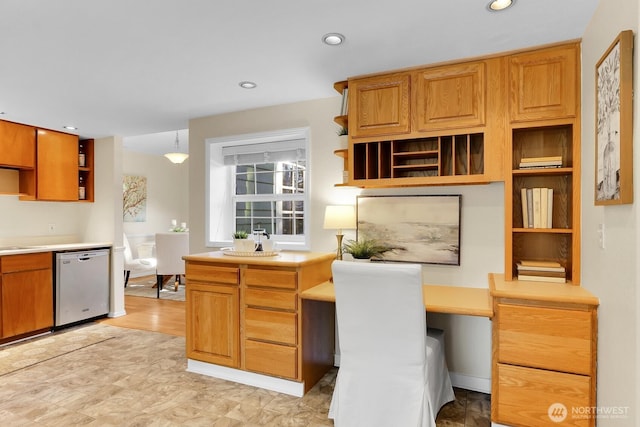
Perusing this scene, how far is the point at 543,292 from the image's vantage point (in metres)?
2.08

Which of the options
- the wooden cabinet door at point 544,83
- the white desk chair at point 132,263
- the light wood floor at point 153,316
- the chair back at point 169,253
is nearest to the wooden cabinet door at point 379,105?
the wooden cabinet door at point 544,83

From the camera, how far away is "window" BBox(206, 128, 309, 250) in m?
3.68

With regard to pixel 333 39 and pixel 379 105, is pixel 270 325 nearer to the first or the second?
pixel 379 105

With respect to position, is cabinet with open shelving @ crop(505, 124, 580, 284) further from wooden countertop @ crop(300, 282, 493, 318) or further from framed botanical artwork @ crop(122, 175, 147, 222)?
framed botanical artwork @ crop(122, 175, 147, 222)

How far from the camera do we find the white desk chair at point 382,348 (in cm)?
200

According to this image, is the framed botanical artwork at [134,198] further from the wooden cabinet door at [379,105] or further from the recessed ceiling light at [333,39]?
the recessed ceiling light at [333,39]

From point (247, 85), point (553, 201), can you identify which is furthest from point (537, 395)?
point (247, 85)

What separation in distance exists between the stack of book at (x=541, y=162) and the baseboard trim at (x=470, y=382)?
5.08 feet

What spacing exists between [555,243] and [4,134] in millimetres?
5242

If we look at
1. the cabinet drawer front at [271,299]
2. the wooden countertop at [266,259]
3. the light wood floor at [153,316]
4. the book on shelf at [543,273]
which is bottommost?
the light wood floor at [153,316]

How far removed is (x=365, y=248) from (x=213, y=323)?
134 centimetres

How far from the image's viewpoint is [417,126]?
2652 mm

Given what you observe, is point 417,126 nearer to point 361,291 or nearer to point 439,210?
point 439,210

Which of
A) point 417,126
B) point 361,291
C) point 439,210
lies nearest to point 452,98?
point 417,126
